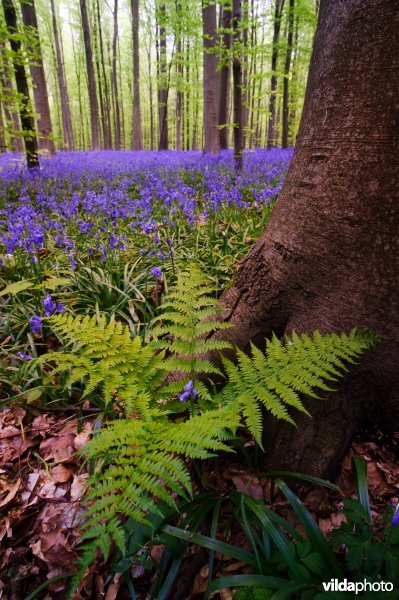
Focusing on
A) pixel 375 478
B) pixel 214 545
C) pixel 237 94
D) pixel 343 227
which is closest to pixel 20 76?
pixel 237 94

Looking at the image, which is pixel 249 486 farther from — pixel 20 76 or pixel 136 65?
pixel 136 65

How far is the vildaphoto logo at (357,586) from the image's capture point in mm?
951

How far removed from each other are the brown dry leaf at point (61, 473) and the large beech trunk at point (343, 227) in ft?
3.47

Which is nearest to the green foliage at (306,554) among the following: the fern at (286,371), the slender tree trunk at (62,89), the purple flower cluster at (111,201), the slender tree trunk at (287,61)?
the fern at (286,371)

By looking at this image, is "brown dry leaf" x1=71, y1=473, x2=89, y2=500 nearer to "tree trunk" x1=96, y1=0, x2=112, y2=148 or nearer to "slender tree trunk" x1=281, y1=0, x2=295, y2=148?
"slender tree trunk" x1=281, y1=0, x2=295, y2=148

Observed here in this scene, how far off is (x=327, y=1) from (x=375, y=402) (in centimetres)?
181

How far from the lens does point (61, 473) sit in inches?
70.8

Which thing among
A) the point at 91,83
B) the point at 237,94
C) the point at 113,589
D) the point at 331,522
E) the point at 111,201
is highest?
the point at 91,83

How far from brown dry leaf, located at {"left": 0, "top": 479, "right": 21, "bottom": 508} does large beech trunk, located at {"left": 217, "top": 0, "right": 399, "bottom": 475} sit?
4.22 feet

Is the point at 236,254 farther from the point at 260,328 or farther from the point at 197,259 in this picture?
the point at 260,328

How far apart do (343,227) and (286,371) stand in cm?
67

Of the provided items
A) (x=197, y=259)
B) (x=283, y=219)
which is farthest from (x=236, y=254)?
(x=283, y=219)

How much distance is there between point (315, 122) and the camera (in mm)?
1545

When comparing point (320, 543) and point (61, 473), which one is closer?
point (320, 543)
